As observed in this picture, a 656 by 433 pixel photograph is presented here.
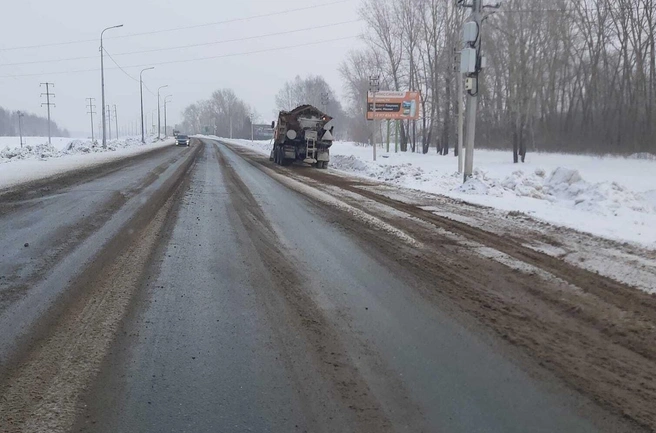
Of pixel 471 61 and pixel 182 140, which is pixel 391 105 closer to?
pixel 182 140

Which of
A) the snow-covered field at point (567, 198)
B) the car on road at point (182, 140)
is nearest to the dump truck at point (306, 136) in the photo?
the snow-covered field at point (567, 198)

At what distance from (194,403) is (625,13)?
2000 inches

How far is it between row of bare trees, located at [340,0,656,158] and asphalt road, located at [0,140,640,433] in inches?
1281

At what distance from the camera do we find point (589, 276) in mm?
6004

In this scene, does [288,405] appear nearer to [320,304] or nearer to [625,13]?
[320,304]

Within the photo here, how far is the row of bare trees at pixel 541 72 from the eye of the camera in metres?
37.1

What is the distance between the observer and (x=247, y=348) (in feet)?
13.0

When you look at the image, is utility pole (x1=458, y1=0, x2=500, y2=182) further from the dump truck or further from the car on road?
the car on road

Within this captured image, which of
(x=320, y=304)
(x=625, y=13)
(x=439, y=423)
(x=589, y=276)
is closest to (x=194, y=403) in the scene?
(x=439, y=423)

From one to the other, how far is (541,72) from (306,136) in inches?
812

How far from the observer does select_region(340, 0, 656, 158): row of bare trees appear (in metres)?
37.1

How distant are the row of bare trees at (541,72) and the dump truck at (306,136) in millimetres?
13266

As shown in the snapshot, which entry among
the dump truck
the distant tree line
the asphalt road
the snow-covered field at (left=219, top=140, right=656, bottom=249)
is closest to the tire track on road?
the asphalt road

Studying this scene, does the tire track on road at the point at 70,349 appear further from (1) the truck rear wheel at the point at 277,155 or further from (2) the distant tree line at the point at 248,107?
(2) the distant tree line at the point at 248,107
